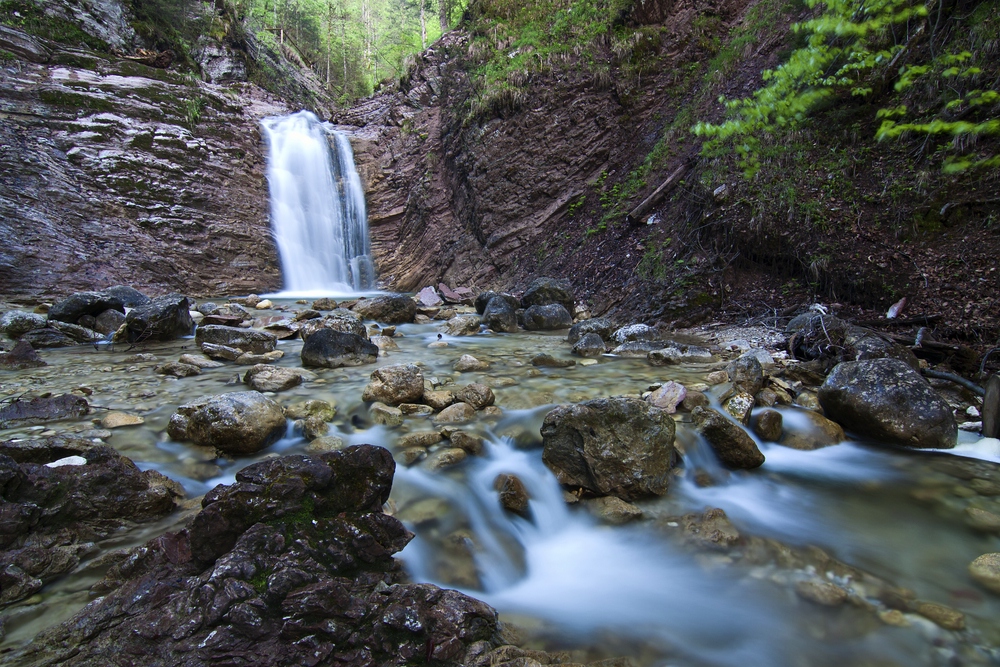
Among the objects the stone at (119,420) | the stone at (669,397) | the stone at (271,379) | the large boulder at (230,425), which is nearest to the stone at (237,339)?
the stone at (271,379)

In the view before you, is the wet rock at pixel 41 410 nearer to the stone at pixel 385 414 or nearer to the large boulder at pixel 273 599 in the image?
the stone at pixel 385 414

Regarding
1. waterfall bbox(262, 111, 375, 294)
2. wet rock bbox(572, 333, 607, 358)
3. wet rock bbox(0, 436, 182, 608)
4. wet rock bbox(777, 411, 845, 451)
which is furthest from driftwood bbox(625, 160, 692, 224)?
waterfall bbox(262, 111, 375, 294)

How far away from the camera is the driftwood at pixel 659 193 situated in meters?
8.88

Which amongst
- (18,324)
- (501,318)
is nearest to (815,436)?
(501,318)

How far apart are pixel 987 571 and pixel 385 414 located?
3.54m

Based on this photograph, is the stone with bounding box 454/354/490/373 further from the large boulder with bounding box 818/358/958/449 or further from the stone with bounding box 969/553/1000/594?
the stone with bounding box 969/553/1000/594

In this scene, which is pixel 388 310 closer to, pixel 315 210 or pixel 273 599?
pixel 273 599

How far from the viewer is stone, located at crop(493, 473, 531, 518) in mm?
2764

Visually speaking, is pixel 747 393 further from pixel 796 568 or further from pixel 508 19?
pixel 508 19

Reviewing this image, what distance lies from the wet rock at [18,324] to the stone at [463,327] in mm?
5809

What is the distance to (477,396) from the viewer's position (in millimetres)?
3984

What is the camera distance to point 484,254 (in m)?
→ 12.9

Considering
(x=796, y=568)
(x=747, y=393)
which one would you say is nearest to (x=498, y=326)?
(x=747, y=393)

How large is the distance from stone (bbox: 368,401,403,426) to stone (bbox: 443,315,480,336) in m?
4.06
